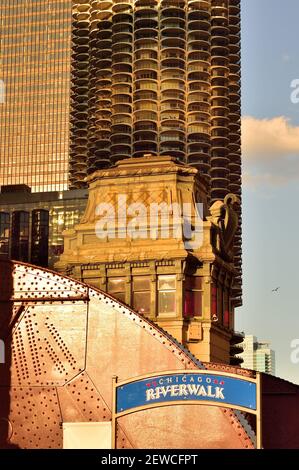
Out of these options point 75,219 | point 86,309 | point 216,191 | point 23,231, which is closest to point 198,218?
point 86,309

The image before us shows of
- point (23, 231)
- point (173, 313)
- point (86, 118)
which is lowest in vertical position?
point (173, 313)

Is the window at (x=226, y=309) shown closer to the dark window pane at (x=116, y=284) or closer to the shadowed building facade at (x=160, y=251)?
the shadowed building facade at (x=160, y=251)

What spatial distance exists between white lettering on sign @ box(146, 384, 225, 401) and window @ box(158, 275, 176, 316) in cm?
3084

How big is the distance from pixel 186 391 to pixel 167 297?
31127 mm

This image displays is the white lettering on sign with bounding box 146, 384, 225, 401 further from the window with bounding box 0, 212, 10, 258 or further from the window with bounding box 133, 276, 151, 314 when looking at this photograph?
the window with bounding box 0, 212, 10, 258

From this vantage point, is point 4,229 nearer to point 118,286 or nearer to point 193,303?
point 118,286

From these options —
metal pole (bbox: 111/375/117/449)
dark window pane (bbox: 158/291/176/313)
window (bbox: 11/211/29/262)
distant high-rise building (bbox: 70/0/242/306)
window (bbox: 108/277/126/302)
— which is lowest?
metal pole (bbox: 111/375/117/449)

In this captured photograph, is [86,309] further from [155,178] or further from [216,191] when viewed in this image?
[216,191]

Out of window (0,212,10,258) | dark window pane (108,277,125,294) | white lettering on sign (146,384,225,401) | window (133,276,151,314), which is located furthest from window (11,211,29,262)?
white lettering on sign (146,384,225,401)

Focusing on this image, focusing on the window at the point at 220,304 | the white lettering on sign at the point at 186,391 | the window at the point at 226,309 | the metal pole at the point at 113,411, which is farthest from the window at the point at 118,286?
the white lettering on sign at the point at 186,391

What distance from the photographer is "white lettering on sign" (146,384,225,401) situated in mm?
18172

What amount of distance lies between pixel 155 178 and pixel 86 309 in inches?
1274

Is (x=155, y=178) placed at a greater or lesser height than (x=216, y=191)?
lesser

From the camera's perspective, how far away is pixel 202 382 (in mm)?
18172
